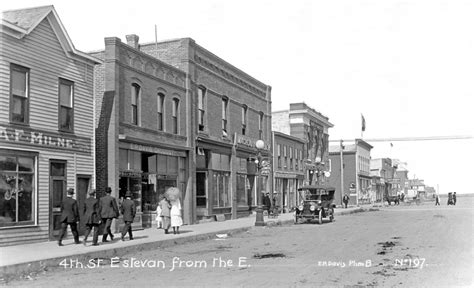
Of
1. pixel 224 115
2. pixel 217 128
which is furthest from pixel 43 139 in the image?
pixel 224 115

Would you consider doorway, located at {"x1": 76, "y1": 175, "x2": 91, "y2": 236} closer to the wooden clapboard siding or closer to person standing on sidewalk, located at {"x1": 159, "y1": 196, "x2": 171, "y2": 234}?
the wooden clapboard siding

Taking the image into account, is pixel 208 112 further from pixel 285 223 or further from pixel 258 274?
pixel 258 274

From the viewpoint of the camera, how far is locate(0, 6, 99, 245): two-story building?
52.2ft

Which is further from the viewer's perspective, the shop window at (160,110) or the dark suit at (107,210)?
the shop window at (160,110)

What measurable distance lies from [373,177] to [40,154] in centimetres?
7892

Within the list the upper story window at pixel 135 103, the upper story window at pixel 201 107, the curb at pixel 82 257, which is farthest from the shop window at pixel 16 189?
the upper story window at pixel 201 107

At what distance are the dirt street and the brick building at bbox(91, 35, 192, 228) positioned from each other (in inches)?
213

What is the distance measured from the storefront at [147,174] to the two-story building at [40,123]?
7.49ft

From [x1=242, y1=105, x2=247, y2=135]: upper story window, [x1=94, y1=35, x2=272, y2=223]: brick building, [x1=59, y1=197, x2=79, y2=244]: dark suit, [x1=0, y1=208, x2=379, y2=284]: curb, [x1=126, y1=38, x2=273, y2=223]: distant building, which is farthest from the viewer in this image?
[x1=242, y1=105, x2=247, y2=135]: upper story window

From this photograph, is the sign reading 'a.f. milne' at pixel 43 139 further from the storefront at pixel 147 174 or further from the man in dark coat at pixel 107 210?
the man in dark coat at pixel 107 210

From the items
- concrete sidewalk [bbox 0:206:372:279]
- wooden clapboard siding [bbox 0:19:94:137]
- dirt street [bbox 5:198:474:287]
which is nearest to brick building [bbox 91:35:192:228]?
wooden clapboard siding [bbox 0:19:94:137]

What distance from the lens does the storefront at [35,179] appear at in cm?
1582

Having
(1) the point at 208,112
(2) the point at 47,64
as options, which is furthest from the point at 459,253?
(1) the point at 208,112

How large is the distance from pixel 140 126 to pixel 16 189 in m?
7.35
